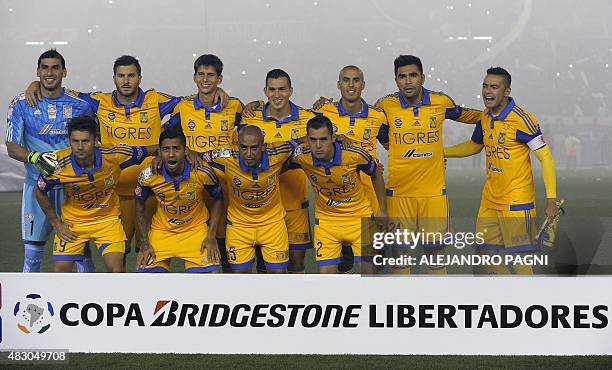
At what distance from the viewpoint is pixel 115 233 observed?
5.91 metres

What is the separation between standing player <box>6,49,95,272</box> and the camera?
6.23m

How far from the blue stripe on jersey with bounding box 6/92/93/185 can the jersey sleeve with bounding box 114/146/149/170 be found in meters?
0.63

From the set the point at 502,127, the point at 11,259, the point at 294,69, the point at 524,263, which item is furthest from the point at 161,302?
the point at 294,69

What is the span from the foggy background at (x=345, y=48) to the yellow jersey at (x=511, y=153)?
2081 centimetres

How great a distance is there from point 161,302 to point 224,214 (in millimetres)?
1540

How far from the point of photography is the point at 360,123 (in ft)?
20.7

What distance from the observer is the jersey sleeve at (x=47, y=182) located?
5.73 m

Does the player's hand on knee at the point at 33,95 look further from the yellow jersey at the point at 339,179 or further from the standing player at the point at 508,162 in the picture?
the standing player at the point at 508,162

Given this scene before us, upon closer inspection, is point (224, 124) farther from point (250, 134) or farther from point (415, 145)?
point (415, 145)

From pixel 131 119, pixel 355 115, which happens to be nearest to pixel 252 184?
pixel 355 115

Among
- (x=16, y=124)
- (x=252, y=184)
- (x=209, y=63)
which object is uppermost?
(x=209, y=63)

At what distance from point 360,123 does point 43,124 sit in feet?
6.85

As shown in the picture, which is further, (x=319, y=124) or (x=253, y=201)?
(x=253, y=201)

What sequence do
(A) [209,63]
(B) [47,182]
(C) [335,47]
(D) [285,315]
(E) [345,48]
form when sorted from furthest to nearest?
(C) [335,47] → (E) [345,48] → (A) [209,63] → (B) [47,182] → (D) [285,315]
